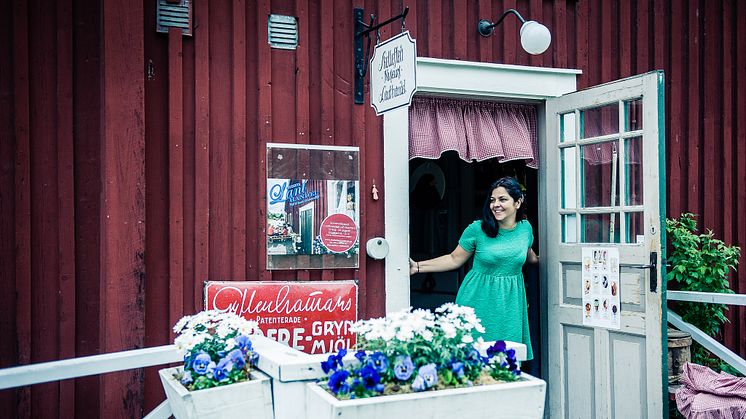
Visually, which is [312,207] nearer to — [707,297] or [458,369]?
[458,369]

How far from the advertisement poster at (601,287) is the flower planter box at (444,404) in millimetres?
2438

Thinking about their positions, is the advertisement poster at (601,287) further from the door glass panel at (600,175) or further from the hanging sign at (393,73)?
the hanging sign at (393,73)

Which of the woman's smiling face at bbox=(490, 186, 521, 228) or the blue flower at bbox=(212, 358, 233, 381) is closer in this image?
the blue flower at bbox=(212, 358, 233, 381)

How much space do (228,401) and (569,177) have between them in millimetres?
3503

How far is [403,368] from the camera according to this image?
288 cm

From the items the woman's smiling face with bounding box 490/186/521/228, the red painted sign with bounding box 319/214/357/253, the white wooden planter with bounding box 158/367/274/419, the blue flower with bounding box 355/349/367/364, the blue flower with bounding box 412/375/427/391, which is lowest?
the white wooden planter with bounding box 158/367/274/419

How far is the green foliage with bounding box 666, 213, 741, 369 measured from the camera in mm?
6023

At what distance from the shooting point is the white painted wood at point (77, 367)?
3180 millimetres

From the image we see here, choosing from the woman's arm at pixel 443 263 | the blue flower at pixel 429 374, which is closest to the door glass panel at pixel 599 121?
the woman's arm at pixel 443 263

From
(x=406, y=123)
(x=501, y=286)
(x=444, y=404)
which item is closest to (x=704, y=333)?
(x=501, y=286)

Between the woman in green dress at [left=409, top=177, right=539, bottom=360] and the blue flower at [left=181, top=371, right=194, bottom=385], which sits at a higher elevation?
the woman in green dress at [left=409, top=177, right=539, bottom=360]

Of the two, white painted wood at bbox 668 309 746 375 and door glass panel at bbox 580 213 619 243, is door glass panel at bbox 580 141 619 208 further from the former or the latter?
white painted wood at bbox 668 309 746 375

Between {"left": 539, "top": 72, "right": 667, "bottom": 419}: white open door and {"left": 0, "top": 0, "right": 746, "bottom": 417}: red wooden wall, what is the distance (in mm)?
1078

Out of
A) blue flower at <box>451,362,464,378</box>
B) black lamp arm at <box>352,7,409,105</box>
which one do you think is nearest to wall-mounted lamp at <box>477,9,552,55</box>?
black lamp arm at <box>352,7,409,105</box>
